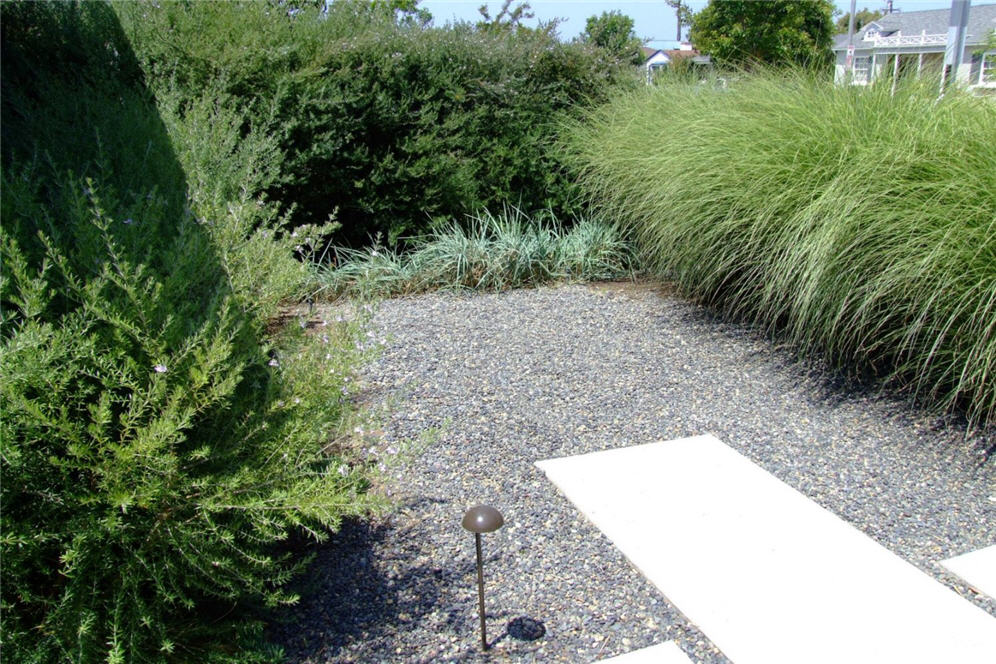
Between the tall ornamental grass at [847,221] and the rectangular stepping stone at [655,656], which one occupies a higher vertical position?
the tall ornamental grass at [847,221]

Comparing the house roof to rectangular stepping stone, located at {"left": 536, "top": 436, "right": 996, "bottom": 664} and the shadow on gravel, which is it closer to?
rectangular stepping stone, located at {"left": 536, "top": 436, "right": 996, "bottom": 664}

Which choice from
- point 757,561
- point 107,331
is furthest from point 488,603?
point 107,331

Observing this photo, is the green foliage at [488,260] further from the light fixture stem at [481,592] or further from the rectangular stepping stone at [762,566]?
the light fixture stem at [481,592]

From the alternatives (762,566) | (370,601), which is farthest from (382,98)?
(762,566)

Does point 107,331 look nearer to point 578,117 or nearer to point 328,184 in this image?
point 328,184

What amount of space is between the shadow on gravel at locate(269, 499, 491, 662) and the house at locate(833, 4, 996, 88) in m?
4.18

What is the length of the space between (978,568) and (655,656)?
1.23 metres

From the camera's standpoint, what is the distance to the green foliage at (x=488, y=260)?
6070 millimetres

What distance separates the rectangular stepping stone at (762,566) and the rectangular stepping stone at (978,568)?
12 centimetres

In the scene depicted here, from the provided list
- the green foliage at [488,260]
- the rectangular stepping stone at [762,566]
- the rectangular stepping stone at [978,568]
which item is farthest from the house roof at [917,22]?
the rectangular stepping stone at [978,568]

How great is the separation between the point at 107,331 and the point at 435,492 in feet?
4.75

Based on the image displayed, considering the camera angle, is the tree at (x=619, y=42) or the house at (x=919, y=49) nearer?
the house at (x=919, y=49)

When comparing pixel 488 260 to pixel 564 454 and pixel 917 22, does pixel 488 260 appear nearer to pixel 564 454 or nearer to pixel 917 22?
pixel 564 454

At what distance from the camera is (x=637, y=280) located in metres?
6.35
